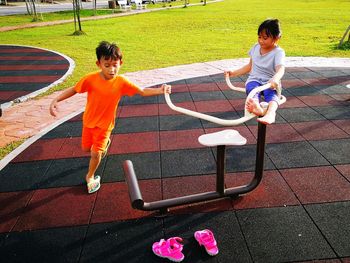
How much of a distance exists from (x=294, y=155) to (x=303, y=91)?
295 centimetres

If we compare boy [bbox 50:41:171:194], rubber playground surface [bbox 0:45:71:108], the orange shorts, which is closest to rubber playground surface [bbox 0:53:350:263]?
the orange shorts

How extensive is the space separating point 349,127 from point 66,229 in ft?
14.3

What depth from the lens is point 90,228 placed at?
3.07m

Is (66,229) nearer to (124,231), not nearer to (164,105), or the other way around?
(124,231)

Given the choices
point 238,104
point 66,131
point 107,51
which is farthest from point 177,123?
point 107,51

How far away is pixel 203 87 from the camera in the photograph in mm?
7176

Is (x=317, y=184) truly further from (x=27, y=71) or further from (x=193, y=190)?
(x=27, y=71)

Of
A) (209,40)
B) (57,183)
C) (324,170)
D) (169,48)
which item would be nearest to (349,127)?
(324,170)

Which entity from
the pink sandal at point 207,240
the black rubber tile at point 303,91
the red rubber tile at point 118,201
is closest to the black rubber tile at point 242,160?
the red rubber tile at point 118,201

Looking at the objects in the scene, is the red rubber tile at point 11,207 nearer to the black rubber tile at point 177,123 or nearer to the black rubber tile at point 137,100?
the black rubber tile at point 177,123

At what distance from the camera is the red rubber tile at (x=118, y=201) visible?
3.23 meters

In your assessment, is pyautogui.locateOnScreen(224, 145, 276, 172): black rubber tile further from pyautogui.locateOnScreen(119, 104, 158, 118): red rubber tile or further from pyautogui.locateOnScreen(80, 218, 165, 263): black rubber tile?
pyautogui.locateOnScreen(119, 104, 158, 118): red rubber tile

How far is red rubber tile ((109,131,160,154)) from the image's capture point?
4586 millimetres

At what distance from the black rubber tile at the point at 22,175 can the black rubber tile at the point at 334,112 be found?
4538 millimetres
